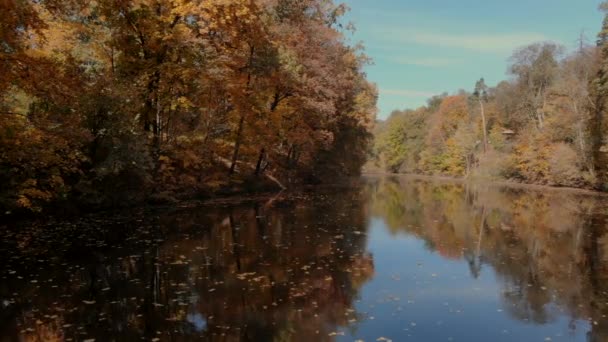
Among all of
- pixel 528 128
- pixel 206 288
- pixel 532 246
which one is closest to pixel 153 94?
pixel 206 288

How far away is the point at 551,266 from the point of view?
12328 mm

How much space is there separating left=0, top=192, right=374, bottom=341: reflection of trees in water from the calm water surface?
4 cm

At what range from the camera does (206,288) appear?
9.72m

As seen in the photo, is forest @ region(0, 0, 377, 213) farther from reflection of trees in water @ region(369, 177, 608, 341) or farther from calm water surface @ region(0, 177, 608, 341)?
reflection of trees in water @ region(369, 177, 608, 341)

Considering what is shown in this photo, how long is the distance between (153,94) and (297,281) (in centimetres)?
1613

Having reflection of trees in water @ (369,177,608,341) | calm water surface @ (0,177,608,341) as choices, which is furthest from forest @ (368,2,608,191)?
calm water surface @ (0,177,608,341)

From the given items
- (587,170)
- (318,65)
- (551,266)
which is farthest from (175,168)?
(587,170)

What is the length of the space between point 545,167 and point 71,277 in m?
49.1

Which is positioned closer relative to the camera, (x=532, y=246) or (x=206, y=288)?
(x=206, y=288)

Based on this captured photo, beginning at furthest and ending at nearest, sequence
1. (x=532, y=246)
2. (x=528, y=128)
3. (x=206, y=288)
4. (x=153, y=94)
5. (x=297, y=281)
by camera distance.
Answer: (x=528, y=128)
(x=153, y=94)
(x=532, y=246)
(x=297, y=281)
(x=206, y=288)

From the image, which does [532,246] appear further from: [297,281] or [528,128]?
[528,128]

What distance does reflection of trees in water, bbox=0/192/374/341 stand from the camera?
24.8 feet

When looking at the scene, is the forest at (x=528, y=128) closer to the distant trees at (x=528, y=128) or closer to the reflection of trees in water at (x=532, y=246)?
the distant trees at (x=528, y=128)

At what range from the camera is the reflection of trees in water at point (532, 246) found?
9.25 metres
